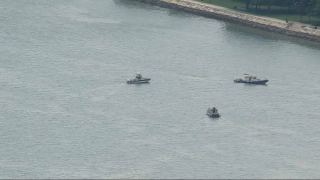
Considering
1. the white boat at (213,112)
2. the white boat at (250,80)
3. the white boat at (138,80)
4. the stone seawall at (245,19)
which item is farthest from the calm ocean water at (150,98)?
the stone seawall at (245,19)

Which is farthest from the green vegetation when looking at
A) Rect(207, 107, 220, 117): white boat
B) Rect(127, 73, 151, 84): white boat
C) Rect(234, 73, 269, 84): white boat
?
Rect(207, 107, 220, 117): white boat

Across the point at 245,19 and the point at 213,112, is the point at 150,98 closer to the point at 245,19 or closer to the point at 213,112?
the point at 213,112

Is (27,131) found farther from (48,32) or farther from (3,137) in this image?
(48,32)

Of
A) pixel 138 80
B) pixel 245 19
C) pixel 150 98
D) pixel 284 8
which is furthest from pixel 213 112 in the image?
pixel 284 8

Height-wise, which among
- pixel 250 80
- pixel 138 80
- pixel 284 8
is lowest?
pixel 284 8

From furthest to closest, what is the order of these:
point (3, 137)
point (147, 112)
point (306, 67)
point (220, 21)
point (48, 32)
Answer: point (220, 21) < point (48, 32) < point (306, 67) < point (147, 112) < point (3, 137)

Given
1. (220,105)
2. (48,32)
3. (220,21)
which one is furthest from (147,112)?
(220,21)
